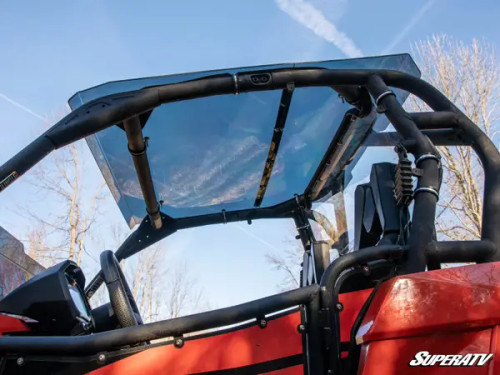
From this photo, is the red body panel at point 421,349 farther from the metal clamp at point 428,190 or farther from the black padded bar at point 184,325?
the metal clamp at point 428,190

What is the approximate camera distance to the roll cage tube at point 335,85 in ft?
5.05

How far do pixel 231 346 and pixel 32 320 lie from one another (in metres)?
0.81

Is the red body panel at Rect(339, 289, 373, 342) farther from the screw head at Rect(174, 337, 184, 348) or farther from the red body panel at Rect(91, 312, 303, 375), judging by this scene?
the screw head at Rect(174, 337, 184, 348)

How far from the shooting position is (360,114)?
2.19m

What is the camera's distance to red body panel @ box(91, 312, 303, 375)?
1540 millimetres

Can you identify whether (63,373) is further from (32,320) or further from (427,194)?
(427,194)

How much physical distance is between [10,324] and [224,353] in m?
0.82

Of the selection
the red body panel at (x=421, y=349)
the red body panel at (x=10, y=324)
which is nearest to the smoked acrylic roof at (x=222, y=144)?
the red body panel at (x=10, y=324)

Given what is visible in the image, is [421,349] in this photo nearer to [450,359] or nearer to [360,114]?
[450,359]

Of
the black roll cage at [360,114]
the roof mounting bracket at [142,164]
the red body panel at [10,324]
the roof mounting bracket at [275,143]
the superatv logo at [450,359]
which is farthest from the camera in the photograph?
the roof mounting bracket at [275,143]

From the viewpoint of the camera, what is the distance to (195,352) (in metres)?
1.55

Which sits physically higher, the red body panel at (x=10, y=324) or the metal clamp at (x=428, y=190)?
the metal clamp at (x=428, y=190)

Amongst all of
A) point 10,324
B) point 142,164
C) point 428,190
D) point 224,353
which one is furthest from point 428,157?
point 10,324

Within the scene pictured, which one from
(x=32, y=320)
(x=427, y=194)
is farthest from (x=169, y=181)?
(x=427, y=194)
